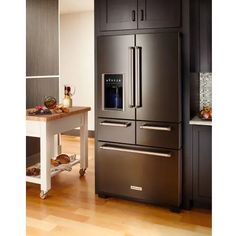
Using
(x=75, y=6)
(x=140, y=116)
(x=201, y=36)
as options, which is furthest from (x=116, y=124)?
(x=75, y=6)

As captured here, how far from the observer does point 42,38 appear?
4.82 metres

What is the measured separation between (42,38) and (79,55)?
207cm

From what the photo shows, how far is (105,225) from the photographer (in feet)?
9.43

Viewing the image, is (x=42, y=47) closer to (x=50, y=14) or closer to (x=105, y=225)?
(x=50, y=14)

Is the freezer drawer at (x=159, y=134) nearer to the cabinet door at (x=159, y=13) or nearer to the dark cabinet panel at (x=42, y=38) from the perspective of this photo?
the cabinet door at (x=159, y=13)

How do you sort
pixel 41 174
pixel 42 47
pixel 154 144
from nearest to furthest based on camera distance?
pixel 154 144
pixel 41 174
pixel 42 47

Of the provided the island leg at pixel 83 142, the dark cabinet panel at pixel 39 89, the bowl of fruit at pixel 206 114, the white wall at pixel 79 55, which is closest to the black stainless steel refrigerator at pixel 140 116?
the bowl of fruit at pixel 206 114

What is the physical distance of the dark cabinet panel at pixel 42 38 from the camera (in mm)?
4547

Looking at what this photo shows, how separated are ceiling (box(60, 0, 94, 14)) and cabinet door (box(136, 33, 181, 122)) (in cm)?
318

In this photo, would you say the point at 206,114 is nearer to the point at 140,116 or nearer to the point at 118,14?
the point at 140,116

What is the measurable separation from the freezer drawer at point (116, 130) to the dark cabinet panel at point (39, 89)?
5.08ft

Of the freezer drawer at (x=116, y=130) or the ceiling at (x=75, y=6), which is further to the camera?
the ceiling at (x=75, y=6)
